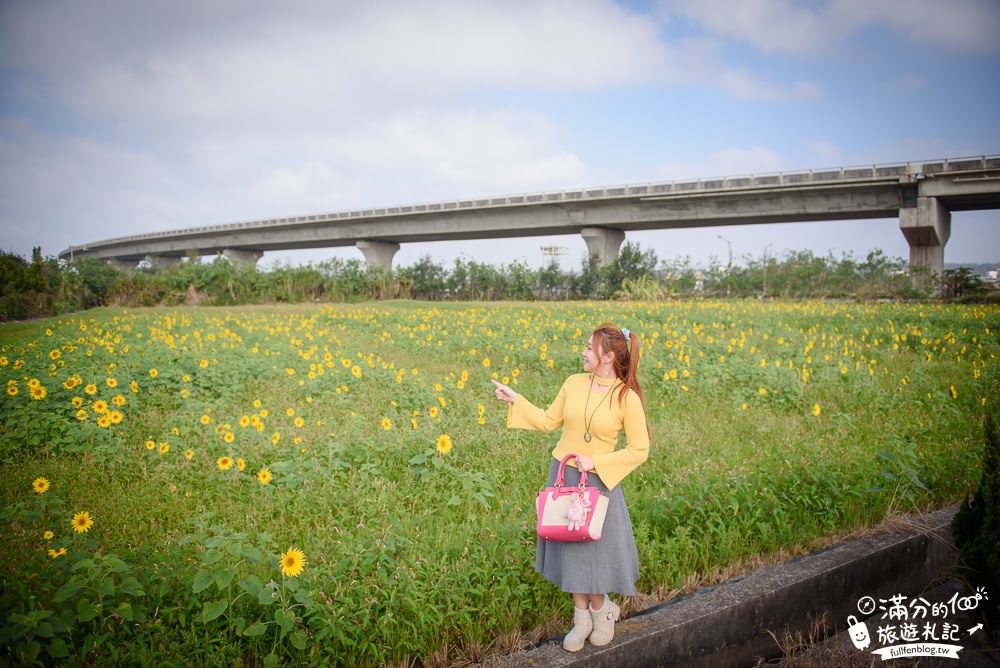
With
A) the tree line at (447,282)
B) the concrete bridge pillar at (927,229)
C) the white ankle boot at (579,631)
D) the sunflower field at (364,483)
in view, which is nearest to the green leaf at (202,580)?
the sunflower field at (364,483)

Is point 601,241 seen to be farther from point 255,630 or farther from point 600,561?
point 255,630

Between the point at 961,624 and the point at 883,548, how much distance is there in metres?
0.44

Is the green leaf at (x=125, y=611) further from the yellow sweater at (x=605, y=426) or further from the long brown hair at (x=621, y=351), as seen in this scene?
the long brown hair at (x=621, y=351)

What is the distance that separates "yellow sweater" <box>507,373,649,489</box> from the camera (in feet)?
8.11

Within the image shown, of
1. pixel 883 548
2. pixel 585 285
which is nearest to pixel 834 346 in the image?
pixel 883 548

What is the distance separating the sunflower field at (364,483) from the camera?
2.42m

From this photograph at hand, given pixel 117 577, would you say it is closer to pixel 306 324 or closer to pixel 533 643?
pixel 533 643

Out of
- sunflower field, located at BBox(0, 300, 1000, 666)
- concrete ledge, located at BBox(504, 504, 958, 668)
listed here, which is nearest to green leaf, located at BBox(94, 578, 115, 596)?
sunflower field, located at BBox(0, 300, 1000, 666)

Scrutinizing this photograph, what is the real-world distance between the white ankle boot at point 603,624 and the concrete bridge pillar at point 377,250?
4131cm

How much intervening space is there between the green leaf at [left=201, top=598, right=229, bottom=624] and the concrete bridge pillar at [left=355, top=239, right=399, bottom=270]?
135 ft

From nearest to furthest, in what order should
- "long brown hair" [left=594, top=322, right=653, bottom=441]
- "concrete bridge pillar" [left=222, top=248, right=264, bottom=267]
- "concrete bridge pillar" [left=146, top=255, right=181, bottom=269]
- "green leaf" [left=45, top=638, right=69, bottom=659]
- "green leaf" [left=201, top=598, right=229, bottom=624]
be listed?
"green leaf" [left=45, top=638, right=69, bottom=659] → "green leaf" [left=201, top=598, right=229, bottom=624] → "long brown hair" [left=594, top=322, right=653, bottom=441] → "concrete bridge pillar" [left=222, top=248, right=264, bottom=267] → "concrete bridge pillar" [left=146, top=255, right=181, bottom=269]

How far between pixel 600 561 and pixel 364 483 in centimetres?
196

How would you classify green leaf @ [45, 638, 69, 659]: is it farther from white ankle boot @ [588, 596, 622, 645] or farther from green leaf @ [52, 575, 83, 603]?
white ankle boot @ [588, 596, 622, 645]

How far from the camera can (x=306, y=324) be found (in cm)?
1116
